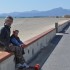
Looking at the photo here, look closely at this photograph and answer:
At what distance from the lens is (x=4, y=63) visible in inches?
298

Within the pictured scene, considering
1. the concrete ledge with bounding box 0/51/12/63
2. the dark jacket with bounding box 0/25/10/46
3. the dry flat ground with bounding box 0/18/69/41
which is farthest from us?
the dry flat ground with bounding box 0/18/69/41

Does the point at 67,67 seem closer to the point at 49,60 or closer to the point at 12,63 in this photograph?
the point at 49,60

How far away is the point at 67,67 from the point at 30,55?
2.30 meters

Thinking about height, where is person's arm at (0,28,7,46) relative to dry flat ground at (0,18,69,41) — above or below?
above

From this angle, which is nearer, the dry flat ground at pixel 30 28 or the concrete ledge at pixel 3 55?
the concrete ledge at pixel 3 55

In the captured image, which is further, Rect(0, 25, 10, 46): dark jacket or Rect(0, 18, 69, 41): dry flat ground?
Rect(0, 18, 69, 41): dry flat ground

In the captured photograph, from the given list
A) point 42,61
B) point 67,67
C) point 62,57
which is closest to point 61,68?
point 67,67

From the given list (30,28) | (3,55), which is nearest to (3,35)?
(3,55)

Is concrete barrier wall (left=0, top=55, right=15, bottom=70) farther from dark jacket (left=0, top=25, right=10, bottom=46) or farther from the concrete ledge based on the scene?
dark jacket (left=0, top=25, right=10, bottom=46)

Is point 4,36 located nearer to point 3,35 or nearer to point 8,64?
point 3,35

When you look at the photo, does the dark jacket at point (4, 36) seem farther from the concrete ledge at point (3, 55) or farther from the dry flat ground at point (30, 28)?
the dry flat ground at point (30, 28)

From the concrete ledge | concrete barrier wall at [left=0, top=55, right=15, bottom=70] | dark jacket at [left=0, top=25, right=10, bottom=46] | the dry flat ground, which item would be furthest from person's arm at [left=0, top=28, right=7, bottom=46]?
the dry flat ground

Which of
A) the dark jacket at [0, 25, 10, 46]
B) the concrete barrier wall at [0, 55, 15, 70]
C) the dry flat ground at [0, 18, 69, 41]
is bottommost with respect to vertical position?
the dry flat ground at [0, 18, 69, 41]

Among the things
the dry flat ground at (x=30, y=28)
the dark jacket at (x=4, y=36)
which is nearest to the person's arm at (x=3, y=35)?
the dark jacket at (x=4, y=36)
